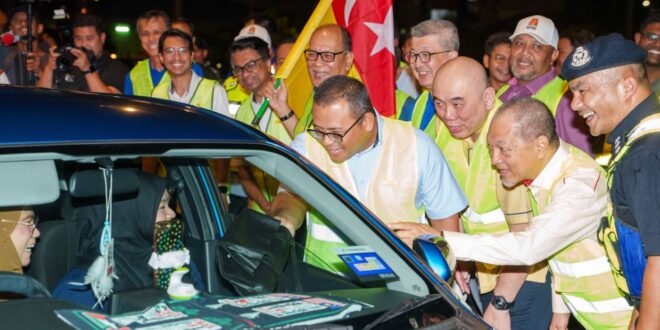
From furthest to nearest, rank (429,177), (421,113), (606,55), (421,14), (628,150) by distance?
(421,14), (421,113), (429,177), (606,55), (628,150)

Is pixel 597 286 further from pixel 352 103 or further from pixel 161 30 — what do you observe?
pixel 161 30

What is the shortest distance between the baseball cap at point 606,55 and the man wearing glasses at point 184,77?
3.53 metres

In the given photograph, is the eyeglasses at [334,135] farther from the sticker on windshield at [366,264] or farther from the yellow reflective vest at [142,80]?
the yellow reflective vest at [142,80]

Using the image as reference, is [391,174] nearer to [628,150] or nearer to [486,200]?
[486,200]

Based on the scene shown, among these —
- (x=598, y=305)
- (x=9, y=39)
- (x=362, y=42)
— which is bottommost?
(x=598, y=305)

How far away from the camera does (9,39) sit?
8742 mm

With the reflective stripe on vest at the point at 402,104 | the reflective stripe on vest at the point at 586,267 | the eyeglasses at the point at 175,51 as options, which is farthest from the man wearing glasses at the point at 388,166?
the eyeglasses at the point at 175,51

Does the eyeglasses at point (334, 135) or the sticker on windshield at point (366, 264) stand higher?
the eyeglasses at point (334, 135)

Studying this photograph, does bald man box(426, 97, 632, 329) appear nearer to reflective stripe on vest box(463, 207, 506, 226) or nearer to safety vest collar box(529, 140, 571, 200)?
safety vest collar box(529, 140, 571, 200)

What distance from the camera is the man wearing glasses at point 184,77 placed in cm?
644

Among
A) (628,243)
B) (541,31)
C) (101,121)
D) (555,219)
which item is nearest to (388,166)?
(555,219)

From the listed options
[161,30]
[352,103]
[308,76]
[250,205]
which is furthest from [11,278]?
[161,30]

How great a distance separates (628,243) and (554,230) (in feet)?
1.40

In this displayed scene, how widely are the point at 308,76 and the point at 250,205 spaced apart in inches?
60.7
